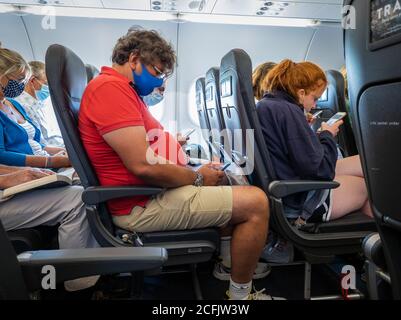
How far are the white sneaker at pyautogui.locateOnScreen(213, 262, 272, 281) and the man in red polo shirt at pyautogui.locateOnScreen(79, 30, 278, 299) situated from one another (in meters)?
0.55

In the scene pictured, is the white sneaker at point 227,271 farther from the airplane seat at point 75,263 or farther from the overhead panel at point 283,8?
the overhead panel at point 283,8

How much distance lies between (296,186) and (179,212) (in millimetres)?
545

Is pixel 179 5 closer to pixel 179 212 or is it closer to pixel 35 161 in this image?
pixel 35 161

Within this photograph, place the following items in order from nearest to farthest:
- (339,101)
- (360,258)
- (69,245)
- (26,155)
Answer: (69,245) → (26,155) → (360,258) → (339,101)

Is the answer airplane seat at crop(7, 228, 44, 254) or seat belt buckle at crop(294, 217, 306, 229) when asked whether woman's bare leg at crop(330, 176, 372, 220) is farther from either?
airplane seat at crop(7, 228, 44, 254)

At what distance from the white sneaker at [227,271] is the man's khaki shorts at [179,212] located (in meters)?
0.77

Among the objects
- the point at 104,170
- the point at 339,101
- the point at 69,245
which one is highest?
the point at 339,101

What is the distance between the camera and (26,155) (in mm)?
1825

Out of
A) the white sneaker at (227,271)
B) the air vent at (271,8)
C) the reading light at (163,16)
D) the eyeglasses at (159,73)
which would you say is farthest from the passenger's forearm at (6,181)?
the air vent at (271,8)

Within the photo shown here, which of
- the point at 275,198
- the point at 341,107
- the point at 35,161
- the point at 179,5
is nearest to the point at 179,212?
the point at 275,198

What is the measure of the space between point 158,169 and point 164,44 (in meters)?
0.64
